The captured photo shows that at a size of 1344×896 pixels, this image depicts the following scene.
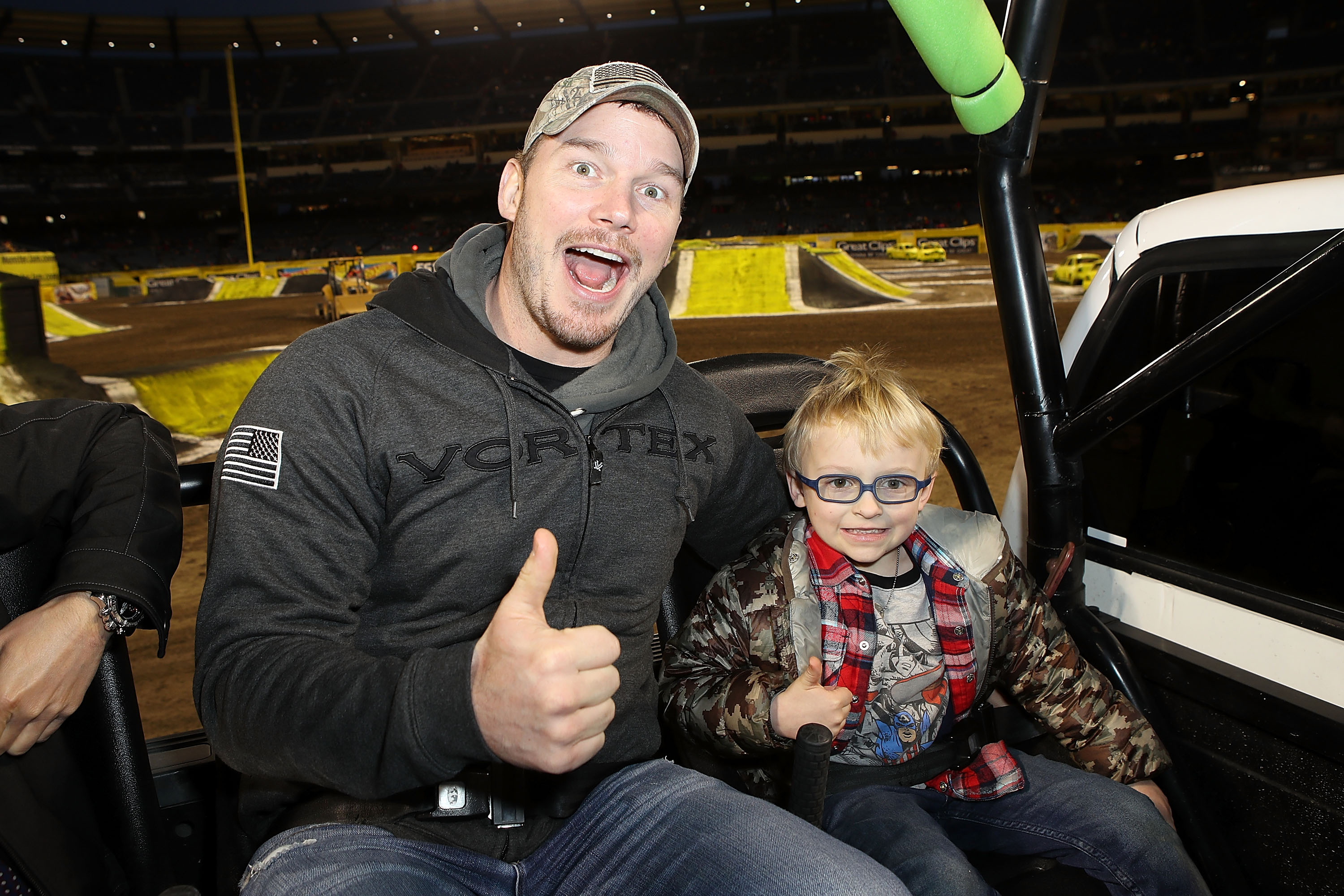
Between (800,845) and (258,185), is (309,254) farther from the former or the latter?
(800,845)

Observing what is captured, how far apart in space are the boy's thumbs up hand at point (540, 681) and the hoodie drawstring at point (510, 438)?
0.45 metres

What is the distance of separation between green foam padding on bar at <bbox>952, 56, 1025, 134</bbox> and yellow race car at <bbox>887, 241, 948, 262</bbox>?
2061 centimetres

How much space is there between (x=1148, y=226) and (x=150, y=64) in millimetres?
48035

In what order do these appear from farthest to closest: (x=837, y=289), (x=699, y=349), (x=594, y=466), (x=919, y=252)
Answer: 1. (x=919, y=252)
2. (x=837, y=289)
3. (x=699, y=349)
4. (x=594, y=466)

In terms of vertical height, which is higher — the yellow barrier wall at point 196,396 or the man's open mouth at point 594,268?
the man's open mouth at point 594,268

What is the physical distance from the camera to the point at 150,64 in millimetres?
38844

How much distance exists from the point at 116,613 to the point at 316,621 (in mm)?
324

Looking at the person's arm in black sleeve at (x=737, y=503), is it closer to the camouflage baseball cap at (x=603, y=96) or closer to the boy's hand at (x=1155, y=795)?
the camouflage baseball cap at (x=603, y=96)

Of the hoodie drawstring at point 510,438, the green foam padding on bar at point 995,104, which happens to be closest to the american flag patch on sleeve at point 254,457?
Answer: the hoodie drawstring at point 510,438

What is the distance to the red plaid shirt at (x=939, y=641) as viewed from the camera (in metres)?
1.49

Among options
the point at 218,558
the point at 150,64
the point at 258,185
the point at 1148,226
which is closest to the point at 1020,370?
the point at 1148,226

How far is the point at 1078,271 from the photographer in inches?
624

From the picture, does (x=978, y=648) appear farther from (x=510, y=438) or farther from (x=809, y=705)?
(x=510, y=438)

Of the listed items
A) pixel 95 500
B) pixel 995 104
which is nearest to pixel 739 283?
pixel 995 104
